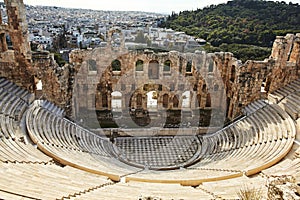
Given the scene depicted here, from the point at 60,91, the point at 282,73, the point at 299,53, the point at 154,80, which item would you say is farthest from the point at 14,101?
the point at 299,53

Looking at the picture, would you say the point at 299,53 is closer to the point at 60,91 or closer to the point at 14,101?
the point at 60,91

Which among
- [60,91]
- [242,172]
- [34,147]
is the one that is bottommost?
[242,172]

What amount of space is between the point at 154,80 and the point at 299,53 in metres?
10.4

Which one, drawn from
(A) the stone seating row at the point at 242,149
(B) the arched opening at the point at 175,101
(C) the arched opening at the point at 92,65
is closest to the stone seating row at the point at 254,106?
(A) the stone seating row at the point at 242,149

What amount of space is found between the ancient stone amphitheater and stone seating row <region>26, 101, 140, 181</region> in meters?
0.06

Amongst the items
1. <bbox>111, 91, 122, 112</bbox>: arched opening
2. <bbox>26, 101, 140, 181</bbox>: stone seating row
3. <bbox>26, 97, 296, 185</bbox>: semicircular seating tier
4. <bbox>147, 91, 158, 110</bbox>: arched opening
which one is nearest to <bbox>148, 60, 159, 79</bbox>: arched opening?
<bbox>147, 91, 158, 110</bbox>: arched opening

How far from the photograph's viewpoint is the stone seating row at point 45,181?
6.97 m

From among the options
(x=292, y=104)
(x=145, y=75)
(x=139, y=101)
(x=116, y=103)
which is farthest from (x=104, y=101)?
(x=292, y=104)

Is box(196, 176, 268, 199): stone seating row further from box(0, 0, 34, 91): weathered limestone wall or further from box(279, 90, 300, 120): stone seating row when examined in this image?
box(0, 0, 34, 91): weathered limestone wall

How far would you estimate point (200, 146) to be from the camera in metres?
16.7

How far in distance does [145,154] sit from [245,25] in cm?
3556

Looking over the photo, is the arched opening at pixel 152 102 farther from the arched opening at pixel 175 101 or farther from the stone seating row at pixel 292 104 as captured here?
the stone seating row at pixel 292 104

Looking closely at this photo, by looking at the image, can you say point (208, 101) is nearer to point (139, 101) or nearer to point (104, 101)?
point (139, 101)

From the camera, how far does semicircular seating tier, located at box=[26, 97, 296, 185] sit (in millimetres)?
11312
